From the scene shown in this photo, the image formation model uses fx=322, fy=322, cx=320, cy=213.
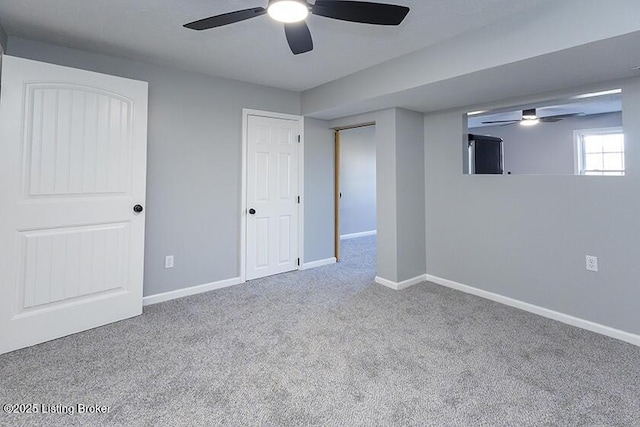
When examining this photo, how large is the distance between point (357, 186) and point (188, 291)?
4307 mm

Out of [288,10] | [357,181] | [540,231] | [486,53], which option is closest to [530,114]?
[540,231]

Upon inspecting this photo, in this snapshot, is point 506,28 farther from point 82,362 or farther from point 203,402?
point 82,362

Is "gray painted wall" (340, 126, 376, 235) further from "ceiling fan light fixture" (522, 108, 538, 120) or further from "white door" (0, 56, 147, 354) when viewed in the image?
"white door" (0, 56, 147, 354)

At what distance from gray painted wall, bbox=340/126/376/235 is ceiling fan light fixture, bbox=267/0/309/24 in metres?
4.74

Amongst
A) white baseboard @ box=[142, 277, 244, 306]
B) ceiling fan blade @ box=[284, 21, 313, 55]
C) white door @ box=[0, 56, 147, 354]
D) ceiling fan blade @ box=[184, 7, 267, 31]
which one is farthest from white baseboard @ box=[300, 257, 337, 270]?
ceiling fan blade @ box=[184, 7, 267, 31]

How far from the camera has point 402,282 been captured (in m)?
3.64

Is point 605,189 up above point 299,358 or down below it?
above

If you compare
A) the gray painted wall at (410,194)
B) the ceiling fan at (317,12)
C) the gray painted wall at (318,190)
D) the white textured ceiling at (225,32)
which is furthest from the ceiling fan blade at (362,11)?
the gray painted wall at (318,190)

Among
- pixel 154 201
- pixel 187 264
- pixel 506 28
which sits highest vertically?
pixel 506 28

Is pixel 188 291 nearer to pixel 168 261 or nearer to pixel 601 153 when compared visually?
pixel 168 261

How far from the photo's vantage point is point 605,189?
2555mm

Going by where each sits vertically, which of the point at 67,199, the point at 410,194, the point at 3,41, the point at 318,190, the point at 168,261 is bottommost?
the point at 168,261

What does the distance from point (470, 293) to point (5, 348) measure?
4.00 m

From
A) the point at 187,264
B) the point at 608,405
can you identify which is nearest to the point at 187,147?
the point at 187,264
